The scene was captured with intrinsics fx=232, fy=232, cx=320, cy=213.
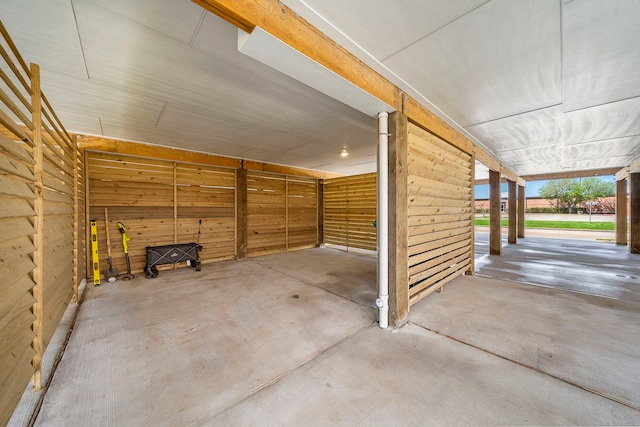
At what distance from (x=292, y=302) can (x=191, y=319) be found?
116cm

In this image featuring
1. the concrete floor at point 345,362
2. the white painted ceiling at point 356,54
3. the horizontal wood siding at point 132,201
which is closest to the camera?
the concrete floor at point 345,362

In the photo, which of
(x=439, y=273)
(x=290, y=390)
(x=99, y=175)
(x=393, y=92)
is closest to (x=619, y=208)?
(x=439, y=273)

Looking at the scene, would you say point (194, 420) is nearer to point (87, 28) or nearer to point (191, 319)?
point (191, 319)

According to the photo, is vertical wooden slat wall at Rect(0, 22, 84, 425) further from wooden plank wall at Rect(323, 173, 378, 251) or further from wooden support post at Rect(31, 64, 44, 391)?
wooden plank wall at Rect(323, 173, 378, 251)

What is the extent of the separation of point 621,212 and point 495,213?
5860mm

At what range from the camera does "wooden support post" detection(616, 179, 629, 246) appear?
777 cm

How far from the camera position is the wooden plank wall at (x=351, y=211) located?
6504mm

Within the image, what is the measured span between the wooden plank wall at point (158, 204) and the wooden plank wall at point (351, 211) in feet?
10.1

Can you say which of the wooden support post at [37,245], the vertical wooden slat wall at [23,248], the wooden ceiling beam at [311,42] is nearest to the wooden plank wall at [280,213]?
the vertical wooden slat wall at [23,248]

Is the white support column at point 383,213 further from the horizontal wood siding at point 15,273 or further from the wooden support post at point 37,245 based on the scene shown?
the wooden support post at point 37,245

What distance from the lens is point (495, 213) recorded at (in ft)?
20.1

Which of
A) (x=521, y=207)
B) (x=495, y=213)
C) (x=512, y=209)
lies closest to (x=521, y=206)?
(x=521, y=207)

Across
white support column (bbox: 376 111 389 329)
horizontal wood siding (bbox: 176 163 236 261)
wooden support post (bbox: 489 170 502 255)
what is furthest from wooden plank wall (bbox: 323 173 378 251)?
white support column (bbox: 376 111 389 329)

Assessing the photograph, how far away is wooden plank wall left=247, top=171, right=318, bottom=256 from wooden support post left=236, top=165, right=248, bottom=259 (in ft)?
0.62
